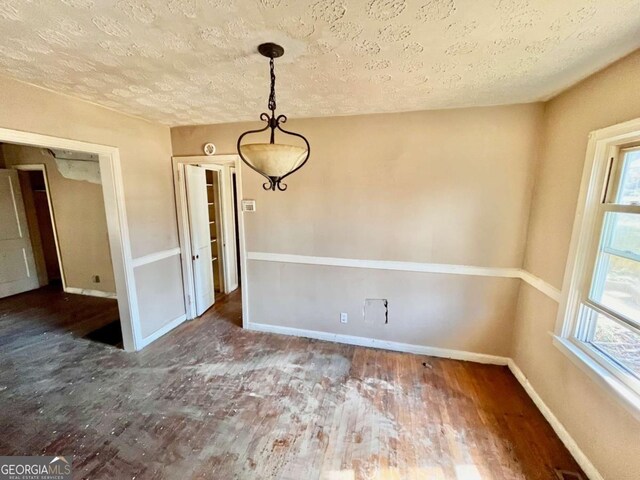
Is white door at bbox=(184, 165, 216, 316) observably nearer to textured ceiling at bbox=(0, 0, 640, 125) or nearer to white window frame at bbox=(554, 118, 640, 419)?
textured ceiling at bbox=(0, 0, 640, 125)

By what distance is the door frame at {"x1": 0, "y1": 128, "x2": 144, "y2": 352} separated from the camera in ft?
8.56

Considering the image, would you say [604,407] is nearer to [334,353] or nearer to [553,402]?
[553,402]

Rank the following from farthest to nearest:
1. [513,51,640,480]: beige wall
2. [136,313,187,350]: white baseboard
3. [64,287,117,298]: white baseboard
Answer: [64,287,117,298]: white baseboard
[136,313,187,350]: white baseboard
[513,51,640,480]: beige wall

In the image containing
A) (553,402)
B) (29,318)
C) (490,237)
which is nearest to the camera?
(553,402)

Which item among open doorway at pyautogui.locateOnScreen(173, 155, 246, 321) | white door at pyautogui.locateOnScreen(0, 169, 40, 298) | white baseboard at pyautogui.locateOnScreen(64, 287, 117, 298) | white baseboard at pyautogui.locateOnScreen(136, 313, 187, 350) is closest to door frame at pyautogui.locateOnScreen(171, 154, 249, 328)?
open doorway at pyautogui.locateOnScreen(173, 155, 246, 321)

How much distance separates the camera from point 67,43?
4.53 feet

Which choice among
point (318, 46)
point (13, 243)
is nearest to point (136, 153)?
point (318, 46)

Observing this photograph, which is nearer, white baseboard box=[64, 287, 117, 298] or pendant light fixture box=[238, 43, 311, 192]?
pendant light fixture box=[238, 43, 311, 192]

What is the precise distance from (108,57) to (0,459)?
251 cm

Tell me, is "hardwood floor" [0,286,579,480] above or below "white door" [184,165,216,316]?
below

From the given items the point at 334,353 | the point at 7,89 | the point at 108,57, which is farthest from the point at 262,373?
the point at 7,89

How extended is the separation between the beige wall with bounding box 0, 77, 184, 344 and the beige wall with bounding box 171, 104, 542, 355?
17.1 inches
